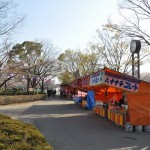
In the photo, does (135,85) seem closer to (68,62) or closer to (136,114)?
(136,114)

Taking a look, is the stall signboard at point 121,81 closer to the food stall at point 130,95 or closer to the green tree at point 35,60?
the food stall at point 130,95

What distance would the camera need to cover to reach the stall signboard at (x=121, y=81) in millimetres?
14852

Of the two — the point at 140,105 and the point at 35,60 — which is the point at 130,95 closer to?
the point at 140,105

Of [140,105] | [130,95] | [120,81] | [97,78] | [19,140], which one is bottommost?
[19,140]

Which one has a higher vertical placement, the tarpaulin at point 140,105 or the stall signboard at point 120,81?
the stall signboard at point 120,81

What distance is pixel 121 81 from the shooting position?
14930 mm

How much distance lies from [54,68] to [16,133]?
54910mm

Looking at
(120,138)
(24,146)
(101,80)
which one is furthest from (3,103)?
(24,146)

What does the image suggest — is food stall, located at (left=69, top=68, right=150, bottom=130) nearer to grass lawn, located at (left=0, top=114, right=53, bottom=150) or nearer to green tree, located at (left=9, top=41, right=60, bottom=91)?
grass lawn, located at (left=0, top=114, right=53, bottom=150)

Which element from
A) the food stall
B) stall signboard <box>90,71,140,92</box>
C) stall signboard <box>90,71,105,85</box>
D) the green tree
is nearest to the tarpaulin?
the food stall

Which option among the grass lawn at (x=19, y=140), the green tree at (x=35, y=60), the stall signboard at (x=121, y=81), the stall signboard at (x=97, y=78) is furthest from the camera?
the green tree at (x=35, y=60)

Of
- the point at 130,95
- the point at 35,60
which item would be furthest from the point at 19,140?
the point at 35,60

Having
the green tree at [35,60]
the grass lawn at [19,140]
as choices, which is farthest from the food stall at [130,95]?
the green tree at [35,60]

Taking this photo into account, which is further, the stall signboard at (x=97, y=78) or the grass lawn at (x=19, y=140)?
the stall signboard at (x=97, y=78)
